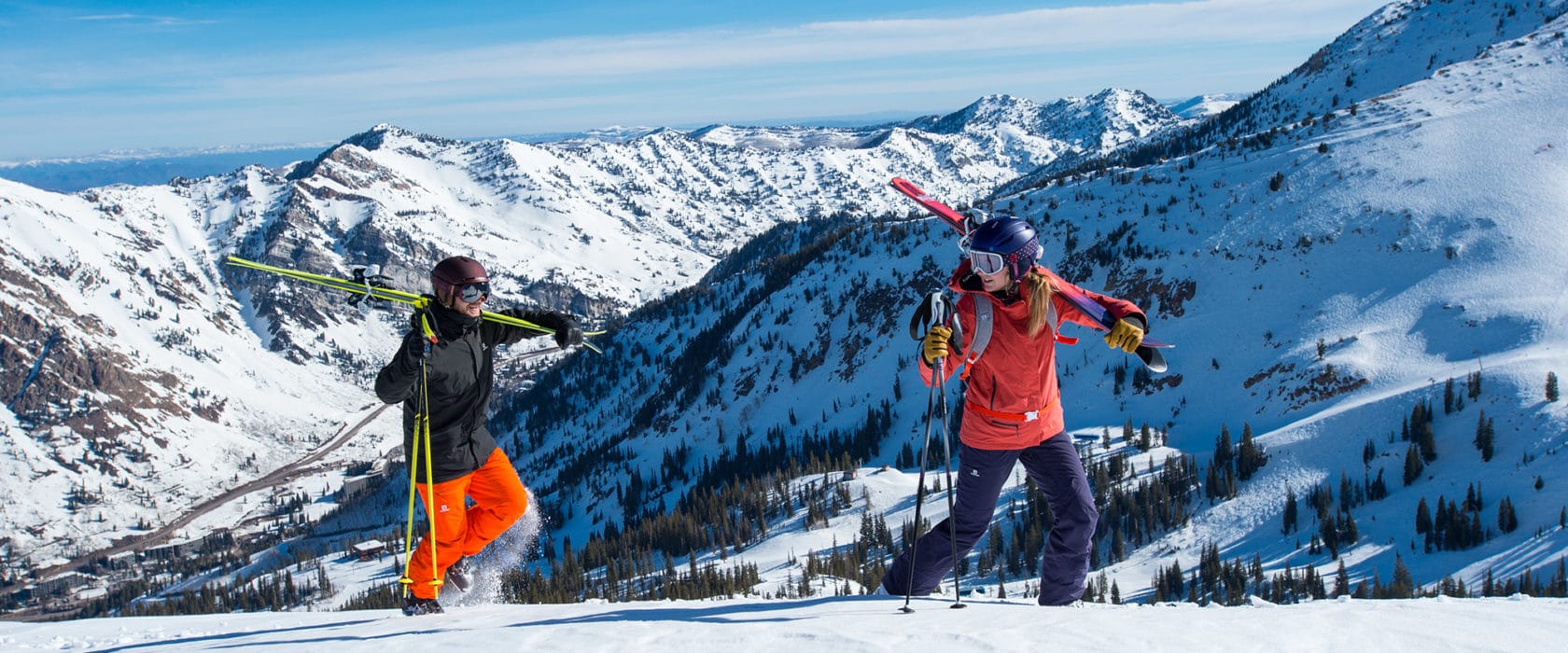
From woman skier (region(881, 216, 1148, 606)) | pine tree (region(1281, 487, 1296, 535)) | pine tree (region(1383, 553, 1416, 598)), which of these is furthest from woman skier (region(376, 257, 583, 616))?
pine tree (region(1281, 487, 1296, 535))

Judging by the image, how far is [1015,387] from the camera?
34.1ft

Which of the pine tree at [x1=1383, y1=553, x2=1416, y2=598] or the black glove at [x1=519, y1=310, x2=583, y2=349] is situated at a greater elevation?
the black glove at [x1=519, y1=310, x2=583, y2=349]

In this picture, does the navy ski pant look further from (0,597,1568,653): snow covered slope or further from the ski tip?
the ski tip

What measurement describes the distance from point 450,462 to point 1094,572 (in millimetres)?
65512

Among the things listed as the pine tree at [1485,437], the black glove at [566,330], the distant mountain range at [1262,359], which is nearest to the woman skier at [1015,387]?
the black glove at [566,330]

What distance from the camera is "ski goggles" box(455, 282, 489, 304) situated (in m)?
11.3

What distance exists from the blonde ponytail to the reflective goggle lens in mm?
6876

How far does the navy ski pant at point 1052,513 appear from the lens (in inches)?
419

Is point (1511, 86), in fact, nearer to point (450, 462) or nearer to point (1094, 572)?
point (1094, 572)

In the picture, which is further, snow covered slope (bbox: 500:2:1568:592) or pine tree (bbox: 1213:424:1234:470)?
pine tree (bbox: 1213:424:1234:470)

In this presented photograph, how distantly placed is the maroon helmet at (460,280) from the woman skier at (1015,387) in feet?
19.1

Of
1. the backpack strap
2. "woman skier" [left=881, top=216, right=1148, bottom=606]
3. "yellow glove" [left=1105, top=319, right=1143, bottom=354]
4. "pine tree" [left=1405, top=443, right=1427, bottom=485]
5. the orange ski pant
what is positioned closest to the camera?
"yellow glove" [left=1105, top=319, right=1143, bottom=354]

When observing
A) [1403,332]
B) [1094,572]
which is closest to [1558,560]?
[1094,572]

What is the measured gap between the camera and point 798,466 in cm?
11325
